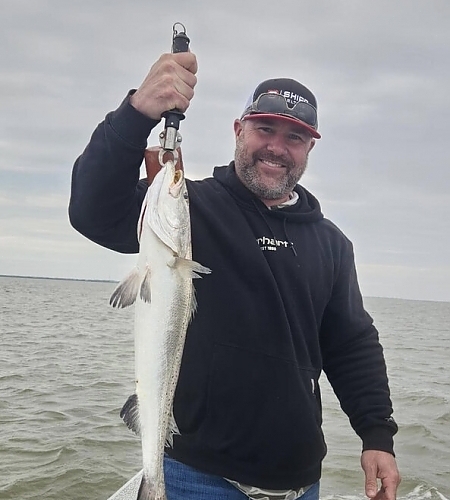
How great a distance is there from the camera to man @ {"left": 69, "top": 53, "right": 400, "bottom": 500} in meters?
3.10

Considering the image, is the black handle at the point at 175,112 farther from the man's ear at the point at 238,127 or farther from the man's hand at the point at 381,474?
Answer: the man's hand at the point at 381,474

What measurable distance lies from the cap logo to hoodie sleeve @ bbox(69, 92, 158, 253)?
45.7 inches

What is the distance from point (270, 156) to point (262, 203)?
30 centimetres

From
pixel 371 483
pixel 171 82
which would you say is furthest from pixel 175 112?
pixel 371 483

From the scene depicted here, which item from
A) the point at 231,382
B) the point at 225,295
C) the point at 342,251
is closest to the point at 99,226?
the point at 225,295

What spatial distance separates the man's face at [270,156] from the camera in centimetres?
392

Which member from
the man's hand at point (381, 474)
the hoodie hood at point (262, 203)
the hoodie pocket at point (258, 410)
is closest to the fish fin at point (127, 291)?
the hoodie pocket at point (258, 410)

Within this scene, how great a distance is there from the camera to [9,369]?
15289 millimetres

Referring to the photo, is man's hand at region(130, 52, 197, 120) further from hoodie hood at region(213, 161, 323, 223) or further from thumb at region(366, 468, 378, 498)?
thumb at region(366, 468, 378, 498)

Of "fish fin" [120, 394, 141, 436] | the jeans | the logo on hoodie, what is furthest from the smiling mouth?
the jeans

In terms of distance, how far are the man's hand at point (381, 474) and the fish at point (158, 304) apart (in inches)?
61.8

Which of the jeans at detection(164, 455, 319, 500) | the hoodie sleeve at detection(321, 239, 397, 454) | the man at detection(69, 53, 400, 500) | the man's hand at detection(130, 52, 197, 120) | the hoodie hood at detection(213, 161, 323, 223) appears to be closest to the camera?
the man's hand at detection(130, 52, 197, 120)

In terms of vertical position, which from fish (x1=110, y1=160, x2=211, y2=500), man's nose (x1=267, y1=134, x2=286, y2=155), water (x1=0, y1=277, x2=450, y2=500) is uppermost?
man's nose (x1=267, y1=134, x2=286, y2=155)

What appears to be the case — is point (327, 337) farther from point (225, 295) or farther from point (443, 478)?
point (443, 478)
